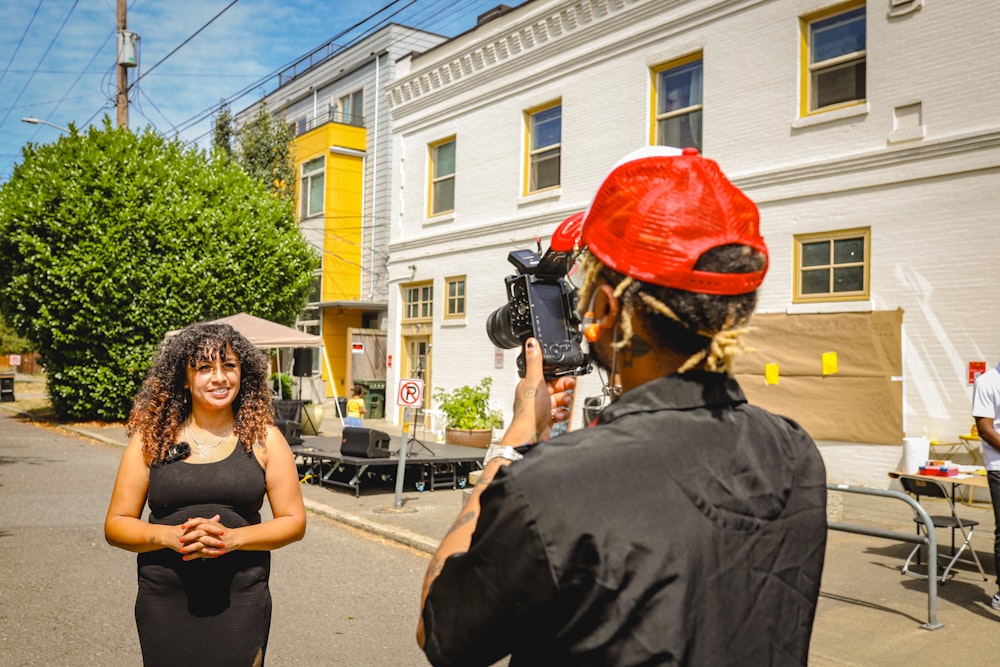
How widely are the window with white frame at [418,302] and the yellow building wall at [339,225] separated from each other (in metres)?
5.93

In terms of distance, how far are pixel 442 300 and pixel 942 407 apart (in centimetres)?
1104

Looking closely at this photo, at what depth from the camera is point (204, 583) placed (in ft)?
10.1

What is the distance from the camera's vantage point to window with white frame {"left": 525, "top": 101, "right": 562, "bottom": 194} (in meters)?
16.4

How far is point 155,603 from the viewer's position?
3031 mm

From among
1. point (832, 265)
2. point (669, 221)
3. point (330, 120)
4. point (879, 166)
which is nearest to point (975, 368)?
point (832, 265)

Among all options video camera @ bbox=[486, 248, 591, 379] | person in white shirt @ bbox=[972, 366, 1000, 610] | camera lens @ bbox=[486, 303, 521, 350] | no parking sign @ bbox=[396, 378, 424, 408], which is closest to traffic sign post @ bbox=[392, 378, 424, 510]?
no parking sign @ bbox=[396, 378, 424, 408]

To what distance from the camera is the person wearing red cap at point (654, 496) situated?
1.24 metres

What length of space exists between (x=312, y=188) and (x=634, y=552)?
26656mm

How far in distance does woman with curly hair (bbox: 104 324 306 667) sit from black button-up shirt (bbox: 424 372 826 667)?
78.1 inches

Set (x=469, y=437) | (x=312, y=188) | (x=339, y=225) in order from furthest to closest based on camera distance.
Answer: (x=312, y=188)
(x=339, y=225)
(x=469, y=437)

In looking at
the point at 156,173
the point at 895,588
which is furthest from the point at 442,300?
the point at 895,588

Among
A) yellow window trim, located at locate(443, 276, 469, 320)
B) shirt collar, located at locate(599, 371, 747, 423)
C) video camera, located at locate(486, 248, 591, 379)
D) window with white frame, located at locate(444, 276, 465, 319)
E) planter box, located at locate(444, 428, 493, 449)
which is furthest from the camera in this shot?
window with white frame, located at locate(444, 276, 465, 319)

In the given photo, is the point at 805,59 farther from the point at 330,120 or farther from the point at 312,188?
the point at 330,120

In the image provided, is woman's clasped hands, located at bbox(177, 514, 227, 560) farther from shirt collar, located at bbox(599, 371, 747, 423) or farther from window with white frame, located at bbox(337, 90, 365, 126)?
window with white frame, located at bbox(337, 90, 365, 126)
